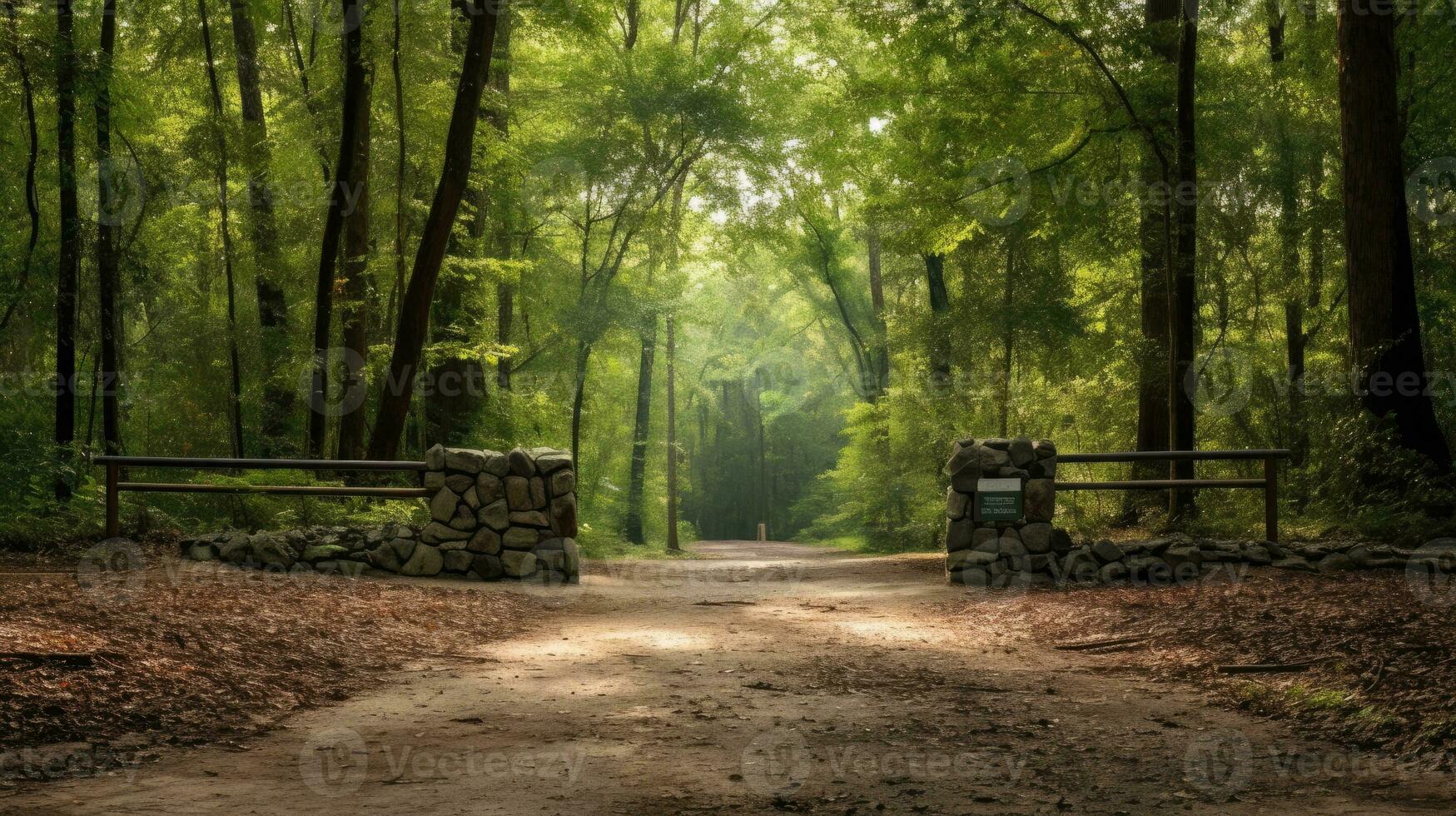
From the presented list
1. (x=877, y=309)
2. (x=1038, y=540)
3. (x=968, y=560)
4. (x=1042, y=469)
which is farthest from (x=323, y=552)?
(x=877, y=309)

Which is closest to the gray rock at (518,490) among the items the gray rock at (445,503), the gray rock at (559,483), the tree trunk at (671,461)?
the gray rock at (559,483)

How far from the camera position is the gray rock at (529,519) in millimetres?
10633

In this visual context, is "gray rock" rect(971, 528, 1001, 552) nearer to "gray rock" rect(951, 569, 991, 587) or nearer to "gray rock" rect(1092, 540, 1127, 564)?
"gray rock" rect(951, 569, 991, 587)

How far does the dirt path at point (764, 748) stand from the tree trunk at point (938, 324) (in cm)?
1393

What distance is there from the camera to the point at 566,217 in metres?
28.0

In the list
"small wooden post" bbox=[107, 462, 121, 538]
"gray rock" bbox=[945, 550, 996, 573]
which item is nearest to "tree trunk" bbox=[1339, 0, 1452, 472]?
"gray rock" bbox=[945, 550, 996, 573]

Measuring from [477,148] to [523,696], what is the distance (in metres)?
12.5

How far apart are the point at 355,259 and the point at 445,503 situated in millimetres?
6057

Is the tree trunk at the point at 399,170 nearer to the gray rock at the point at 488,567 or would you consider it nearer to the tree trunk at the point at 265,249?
the tree trunk at the point at 265,249

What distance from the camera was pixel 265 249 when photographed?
17062mm

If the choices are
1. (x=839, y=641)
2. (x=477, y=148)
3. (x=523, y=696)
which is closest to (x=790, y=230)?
(x=477, y=148)

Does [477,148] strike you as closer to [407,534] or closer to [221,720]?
[407,534]

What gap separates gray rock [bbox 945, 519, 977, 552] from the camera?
35.2 feet

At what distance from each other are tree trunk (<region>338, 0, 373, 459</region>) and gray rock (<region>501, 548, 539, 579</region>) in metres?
4.56
